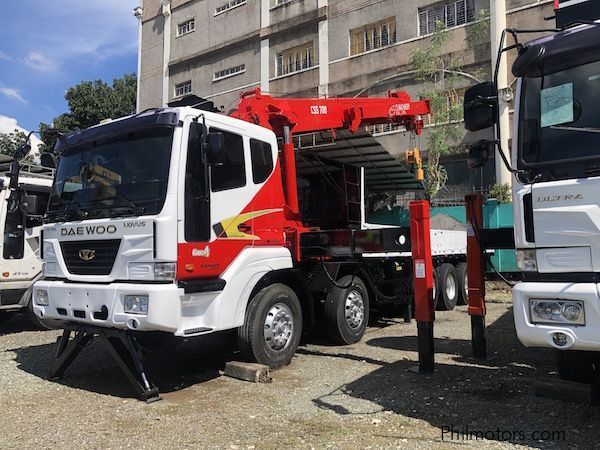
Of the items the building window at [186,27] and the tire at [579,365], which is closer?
the tire at [579,365]

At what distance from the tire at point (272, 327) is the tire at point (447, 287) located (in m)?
5.30

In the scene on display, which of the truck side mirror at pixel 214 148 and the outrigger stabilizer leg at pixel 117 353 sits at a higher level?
the truck side mirror at pixel 214 148

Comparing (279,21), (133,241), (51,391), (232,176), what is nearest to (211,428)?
(133,241)

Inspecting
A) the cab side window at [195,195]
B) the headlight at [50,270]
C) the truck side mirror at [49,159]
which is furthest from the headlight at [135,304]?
the truck side mirror at [49,159]

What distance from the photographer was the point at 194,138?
18.3 ft

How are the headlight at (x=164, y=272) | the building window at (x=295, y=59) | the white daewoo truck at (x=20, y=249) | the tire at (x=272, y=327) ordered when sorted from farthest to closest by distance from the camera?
the building window at (x=295, y=59), the white daewoo truck at (x=20, y=249), the tire at (x=272, y=327), the headlight at (x=164, y=272)

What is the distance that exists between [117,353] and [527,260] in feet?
13.5

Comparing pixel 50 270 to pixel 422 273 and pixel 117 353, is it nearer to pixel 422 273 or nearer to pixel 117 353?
pixel 117 353

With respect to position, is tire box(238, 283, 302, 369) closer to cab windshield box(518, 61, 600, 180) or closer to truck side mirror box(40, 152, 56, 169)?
truck side mirror box(40, 152, 56, 169)

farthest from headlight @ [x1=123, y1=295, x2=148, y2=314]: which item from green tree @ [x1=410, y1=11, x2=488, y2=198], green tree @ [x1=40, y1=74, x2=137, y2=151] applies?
green tree @ [x1=40, y1=74, x2=137, y2=151]

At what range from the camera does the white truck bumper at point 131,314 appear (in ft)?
16.6

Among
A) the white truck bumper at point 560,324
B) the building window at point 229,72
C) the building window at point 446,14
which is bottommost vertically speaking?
the white truck bumper at point 560,324

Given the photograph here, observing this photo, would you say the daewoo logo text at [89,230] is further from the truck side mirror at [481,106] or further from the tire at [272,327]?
the truck side mirror at [481,106]

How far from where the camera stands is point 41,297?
612 cm
